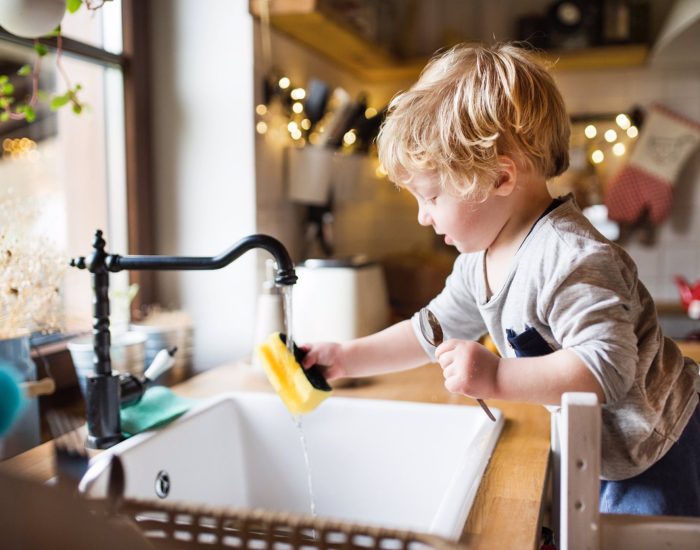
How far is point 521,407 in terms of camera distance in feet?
4.28

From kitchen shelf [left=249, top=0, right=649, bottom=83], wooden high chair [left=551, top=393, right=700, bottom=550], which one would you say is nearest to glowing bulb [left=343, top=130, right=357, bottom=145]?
kitchen shelf [left=249, top=0, right=649, bottom=83]

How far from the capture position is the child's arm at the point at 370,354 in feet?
3.66

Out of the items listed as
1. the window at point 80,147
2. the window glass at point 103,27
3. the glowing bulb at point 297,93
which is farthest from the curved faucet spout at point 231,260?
the glowing bulb at point 297,93

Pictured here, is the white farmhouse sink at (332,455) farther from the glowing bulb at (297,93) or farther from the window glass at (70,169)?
the glowing bulb at (297,93)

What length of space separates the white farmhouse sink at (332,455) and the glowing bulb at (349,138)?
1091mm

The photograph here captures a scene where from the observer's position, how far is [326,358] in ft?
3.65

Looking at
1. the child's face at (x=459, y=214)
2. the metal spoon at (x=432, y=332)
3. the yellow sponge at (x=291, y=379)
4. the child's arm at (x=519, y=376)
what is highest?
the child's face at (x=459, y=214)

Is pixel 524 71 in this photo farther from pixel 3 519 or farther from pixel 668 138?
pixel 668 138

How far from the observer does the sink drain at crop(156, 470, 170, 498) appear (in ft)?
3.44

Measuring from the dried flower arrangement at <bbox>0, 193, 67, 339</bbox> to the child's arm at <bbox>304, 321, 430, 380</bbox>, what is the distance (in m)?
0.44

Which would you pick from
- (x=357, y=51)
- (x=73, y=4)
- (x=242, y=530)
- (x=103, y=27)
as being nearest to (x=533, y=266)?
(x=242, y=530)

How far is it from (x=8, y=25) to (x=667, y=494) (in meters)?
1.10

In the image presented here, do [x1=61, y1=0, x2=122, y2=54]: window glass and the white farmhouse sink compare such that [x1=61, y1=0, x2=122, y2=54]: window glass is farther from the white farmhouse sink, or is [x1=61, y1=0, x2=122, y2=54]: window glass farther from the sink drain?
the sink drain

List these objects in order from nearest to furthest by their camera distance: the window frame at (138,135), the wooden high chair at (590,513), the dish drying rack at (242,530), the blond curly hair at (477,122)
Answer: the dish drying rack at (242,530), the wooden high chair at (590,513), the blond curly hair at (477,122), the window frame at (138,135)
